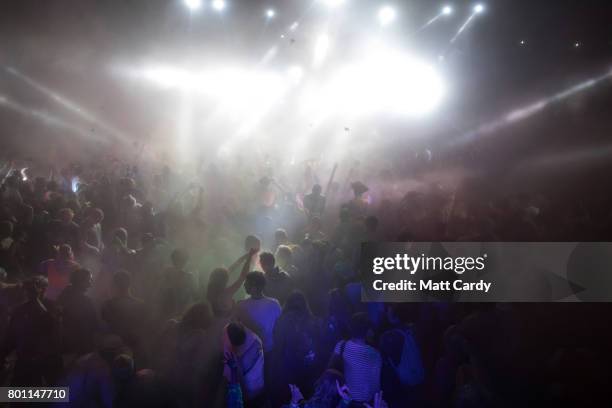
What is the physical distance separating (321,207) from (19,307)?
5352 mm

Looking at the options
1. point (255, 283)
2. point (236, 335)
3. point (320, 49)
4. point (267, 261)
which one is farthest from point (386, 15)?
point (236, 335)

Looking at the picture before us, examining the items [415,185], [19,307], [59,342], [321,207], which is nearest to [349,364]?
[59,342]

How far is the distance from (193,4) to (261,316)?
12.8 meters

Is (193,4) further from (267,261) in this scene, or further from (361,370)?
(361,370)

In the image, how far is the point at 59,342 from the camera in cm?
306

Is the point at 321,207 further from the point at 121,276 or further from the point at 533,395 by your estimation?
the point at 533,395

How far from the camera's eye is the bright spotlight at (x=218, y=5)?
13.2m

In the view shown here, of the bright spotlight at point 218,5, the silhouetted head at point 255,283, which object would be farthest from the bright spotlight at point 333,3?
the silhouetted head at point 255,283

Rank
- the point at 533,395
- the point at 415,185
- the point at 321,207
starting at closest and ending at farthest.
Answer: the point at 533,395
the point at 321,207
the point at 415,185

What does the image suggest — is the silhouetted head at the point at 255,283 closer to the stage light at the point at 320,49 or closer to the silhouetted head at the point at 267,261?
the silhouetted head at the point at 267,261

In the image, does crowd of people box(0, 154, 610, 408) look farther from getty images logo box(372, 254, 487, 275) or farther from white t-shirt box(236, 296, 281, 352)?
getty images logo box(372, 254, 487, 275)

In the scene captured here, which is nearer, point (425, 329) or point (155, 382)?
point (155, 382)

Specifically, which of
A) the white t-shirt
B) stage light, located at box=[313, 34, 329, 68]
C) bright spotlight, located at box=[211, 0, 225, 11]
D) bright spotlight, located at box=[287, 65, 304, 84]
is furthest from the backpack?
bright spotlight, located at box=[287, 65, 304, 84]

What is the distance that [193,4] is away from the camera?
1281 centimetres
